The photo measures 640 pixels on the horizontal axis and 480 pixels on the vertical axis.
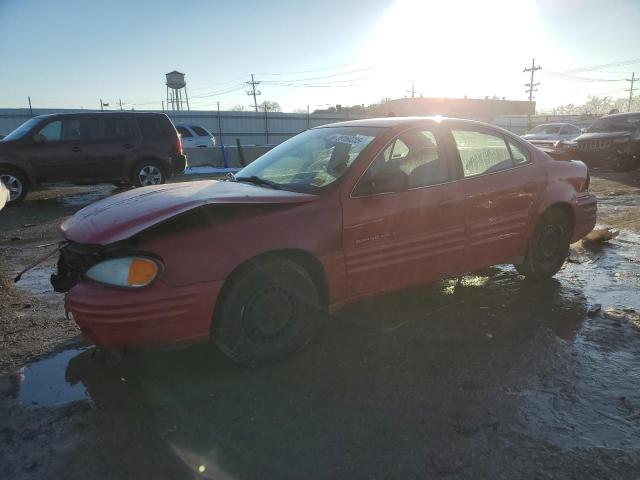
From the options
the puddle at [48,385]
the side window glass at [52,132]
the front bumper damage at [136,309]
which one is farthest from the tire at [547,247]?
the side window glass at [52,132]

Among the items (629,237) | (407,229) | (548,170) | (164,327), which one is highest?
(548,170)

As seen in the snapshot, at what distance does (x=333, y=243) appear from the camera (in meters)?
3.23

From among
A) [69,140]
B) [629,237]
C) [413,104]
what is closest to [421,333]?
[629,237]

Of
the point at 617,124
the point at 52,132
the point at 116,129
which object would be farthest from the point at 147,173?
the point at 617,124

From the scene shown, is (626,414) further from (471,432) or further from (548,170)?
(548,170)

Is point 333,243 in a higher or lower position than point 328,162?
lower

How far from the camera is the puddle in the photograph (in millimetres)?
2803

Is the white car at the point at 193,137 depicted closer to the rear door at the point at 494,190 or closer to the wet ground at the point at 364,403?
the wet ground at the point at 364,403

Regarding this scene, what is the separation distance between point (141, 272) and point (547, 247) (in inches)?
147

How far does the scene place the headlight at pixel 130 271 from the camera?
265cm

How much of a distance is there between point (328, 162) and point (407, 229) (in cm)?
79

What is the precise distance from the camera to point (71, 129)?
1016 cm

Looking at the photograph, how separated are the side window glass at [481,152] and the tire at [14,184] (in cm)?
909

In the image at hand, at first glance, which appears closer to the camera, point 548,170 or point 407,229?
point 407,229
